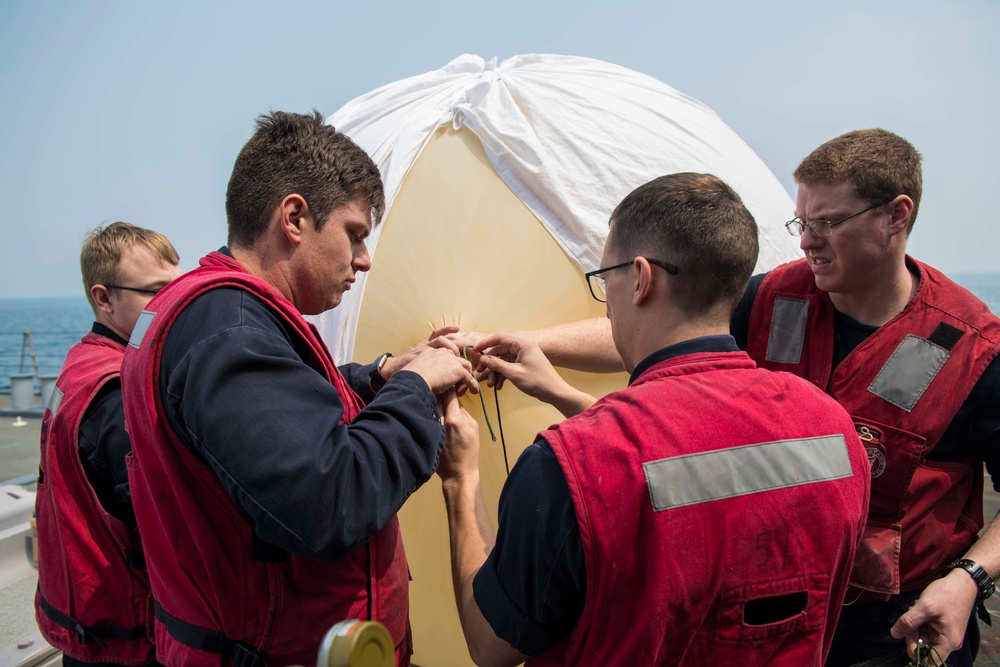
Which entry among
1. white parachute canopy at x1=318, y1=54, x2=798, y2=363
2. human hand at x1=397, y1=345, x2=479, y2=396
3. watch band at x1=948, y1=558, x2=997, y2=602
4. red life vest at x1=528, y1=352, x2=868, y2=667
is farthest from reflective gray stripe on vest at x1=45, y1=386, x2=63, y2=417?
watch band at x1=948, y1=558, x2=997, y2=602

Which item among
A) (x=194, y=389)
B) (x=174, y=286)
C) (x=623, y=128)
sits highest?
(x=623, y=128)

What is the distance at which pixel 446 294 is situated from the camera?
245cm

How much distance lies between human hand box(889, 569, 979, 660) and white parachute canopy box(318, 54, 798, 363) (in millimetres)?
1267

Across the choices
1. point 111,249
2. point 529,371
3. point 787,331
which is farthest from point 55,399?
point 787,331

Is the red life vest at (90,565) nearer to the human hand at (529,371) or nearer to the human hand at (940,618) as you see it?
the human hand at (529,371)

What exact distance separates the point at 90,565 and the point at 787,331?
236cm

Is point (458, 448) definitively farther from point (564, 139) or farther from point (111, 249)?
point (111, 249)

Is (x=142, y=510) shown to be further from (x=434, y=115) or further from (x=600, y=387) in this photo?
(x=434, y=115)

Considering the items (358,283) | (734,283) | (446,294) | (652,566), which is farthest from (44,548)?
(734,283)

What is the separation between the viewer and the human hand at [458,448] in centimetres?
185

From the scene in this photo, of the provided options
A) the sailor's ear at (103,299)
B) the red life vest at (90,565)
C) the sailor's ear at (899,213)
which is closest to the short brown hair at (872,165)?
the sailor's ear at (899,213)

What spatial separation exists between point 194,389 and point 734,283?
3.67ft

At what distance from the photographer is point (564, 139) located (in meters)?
2.63

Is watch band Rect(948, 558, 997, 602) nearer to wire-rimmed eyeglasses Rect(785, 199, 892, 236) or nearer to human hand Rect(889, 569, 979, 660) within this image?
human hand Rect(889, 569, 979, 660)
